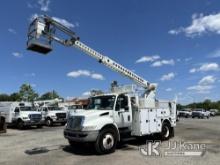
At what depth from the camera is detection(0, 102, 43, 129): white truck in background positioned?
1099 inches

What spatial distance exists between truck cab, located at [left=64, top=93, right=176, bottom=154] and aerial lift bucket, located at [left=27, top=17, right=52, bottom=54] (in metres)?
3.14

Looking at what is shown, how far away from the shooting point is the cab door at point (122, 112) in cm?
1328

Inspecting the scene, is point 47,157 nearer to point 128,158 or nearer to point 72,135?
point 72,135

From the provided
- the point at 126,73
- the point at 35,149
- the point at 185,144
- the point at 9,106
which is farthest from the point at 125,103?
the point at 9,106

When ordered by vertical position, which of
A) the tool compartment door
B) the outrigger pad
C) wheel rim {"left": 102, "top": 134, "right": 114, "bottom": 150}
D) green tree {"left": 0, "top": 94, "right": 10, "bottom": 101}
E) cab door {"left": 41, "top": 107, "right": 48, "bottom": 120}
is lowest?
wheel rim {"left": 102, "top": 134, "right": 114, "bottom": 150}

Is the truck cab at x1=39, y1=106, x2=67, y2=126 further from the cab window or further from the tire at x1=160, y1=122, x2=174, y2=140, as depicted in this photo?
the cab window

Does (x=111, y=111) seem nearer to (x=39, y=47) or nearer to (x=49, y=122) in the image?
(x=39, y=47)

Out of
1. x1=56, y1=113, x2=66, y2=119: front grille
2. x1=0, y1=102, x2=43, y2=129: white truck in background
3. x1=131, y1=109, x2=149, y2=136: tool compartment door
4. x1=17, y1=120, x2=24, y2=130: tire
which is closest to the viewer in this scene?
x1=131, y1=109, x2=149, y2=136: tool compartment door

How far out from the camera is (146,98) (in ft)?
50.6

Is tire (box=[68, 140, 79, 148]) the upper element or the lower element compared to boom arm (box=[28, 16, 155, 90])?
lower

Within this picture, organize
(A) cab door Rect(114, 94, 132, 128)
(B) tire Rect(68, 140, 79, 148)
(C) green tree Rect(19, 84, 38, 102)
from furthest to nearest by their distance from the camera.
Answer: (C) green tree Rect(19, 84, 38, 102) → (B) tire Rect(68, 140, 79, 148) → (A) cab door Rect(114, 94, 132, 128)

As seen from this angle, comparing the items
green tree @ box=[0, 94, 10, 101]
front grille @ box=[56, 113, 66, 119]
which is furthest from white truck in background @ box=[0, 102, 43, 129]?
green tree @ box=[0, 94, 10, 101]

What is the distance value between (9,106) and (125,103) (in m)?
18.7

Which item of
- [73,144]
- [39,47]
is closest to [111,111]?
[73,144]
